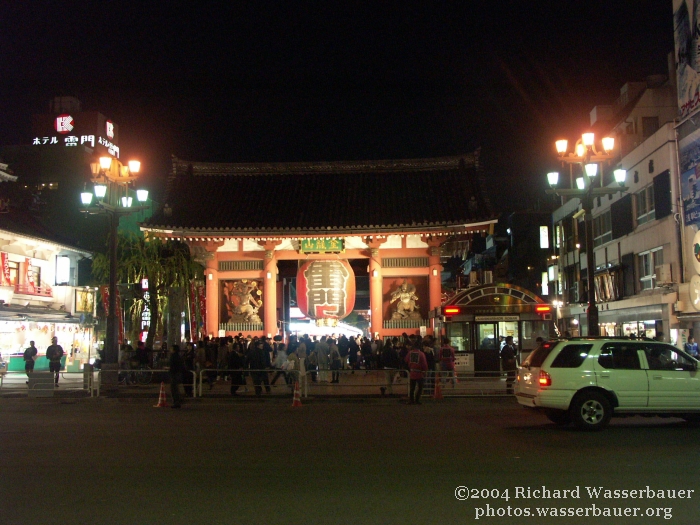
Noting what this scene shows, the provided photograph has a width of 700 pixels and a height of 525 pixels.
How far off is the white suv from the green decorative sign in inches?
532

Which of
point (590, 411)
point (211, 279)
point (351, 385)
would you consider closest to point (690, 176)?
point (351, 385)

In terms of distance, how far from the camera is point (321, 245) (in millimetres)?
26906

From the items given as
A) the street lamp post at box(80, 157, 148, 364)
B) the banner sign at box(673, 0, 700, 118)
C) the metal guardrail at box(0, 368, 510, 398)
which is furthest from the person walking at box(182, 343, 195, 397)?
the banner sign at box(673, 0, 700, 118)

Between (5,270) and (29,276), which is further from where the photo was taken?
(29,276)

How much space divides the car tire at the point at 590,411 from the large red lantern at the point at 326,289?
1340 centimetres

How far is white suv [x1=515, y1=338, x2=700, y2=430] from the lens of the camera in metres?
13.8

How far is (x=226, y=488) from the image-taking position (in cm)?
854

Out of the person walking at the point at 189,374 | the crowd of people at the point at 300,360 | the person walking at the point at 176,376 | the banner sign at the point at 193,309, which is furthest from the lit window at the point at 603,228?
the person walking at the point at 176,376

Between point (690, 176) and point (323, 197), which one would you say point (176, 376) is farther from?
point (690, 176)

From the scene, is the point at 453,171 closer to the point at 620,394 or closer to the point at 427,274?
the point at 427,274

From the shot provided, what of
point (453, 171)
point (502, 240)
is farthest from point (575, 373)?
point (502, 240)

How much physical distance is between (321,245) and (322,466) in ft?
56.9

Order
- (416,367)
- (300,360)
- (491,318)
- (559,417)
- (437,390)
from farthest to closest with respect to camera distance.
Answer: (491,318) → (300,360) → (437,390) → (416,367) → (559,417)

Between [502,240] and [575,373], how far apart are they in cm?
6070
